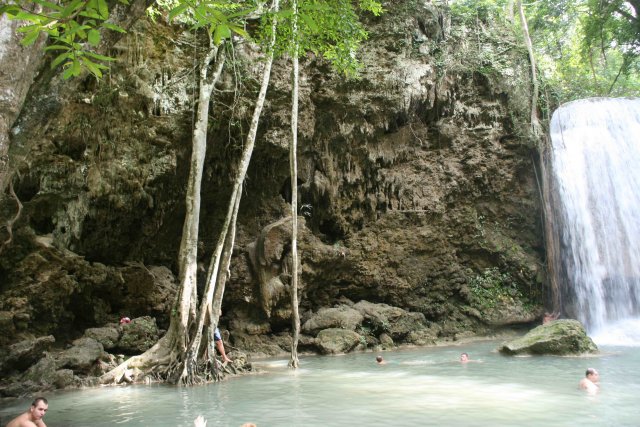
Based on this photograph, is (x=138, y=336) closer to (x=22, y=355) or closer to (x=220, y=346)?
(x=220, y=346)

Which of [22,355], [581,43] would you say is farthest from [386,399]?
[581,43]

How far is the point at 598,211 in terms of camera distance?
53.0 ft

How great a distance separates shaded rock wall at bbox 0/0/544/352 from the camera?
38.3 ft

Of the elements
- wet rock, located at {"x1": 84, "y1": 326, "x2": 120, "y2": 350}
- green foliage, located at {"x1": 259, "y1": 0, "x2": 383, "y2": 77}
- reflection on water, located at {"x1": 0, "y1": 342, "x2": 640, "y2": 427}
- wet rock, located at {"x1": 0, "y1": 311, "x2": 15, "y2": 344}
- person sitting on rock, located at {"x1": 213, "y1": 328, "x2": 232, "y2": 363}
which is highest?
green foliage, located at {"x1": 259, "y1": 0, "x2": 383, "y2": 77}

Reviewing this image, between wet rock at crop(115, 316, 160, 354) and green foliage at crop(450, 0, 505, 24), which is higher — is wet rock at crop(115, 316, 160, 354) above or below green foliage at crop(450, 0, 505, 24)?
below

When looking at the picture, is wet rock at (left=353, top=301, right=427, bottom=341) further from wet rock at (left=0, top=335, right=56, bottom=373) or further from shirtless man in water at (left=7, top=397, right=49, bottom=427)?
shirtless man in water at (left=7, top=397, right=49, bottom=427)

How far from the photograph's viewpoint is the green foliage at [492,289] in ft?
53.9

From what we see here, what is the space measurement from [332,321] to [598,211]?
9351 mm

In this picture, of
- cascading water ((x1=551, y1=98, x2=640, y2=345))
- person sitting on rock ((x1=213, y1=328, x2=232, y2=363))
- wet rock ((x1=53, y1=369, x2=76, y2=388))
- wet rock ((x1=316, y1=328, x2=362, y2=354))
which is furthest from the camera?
cascading water ((x1=551, y1=98, x2=640, y2=345))

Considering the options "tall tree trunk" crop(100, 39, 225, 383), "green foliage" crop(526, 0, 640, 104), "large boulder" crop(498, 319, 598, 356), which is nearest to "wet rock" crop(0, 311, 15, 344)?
"tall tree trunk" crop(100, 39, 225, 383)

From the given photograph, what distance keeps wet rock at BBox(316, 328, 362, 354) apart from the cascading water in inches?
267

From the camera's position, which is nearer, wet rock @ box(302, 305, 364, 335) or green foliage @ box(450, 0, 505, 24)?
wet rock @ box(302, 305, 364, 335)

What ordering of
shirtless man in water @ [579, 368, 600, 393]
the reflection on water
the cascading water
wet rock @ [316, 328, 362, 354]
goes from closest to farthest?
the reflection on water < shirtless man in water @ [579, 368, 600, 393] < wet rock @ [316, 328, 362, 354] < the cascading water

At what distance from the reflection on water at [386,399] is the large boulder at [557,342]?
37 cm
